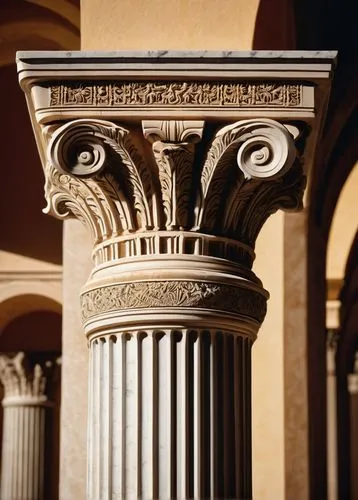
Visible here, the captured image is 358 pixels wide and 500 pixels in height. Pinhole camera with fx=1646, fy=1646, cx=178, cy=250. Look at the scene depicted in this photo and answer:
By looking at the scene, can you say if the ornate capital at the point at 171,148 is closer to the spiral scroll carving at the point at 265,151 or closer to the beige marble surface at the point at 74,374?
the spiral scroll carving at the point at 265,151

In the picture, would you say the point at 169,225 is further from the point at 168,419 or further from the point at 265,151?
the point at 168,419

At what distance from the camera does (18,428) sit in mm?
17469

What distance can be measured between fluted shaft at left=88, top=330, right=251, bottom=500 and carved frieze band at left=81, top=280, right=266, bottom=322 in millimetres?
114

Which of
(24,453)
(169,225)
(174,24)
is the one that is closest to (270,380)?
(174,24)

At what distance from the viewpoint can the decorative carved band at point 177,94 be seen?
6.37 m

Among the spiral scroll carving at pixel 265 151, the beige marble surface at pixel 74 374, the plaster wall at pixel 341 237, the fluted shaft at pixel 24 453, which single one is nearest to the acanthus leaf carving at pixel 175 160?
the spiral scroll carving at pixel 265 151

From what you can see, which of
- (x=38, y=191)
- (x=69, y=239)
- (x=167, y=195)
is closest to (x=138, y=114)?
(x=167, y=195)

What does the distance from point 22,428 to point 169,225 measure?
36.9 feet

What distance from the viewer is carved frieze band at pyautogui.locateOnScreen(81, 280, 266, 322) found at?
6.35 metres

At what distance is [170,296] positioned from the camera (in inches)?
250

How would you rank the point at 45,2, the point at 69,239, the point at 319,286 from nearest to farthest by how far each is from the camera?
1. the point at 69,239
2. the point at 319,286
3. the point at 45,2

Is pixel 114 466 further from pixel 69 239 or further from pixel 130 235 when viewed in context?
pixel 69 239

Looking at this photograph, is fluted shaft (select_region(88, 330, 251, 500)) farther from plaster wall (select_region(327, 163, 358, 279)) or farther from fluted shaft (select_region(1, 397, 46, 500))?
fluted shaft (select_region(1, 397, 46, 500))

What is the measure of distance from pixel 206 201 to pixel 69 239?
3.09 metres
